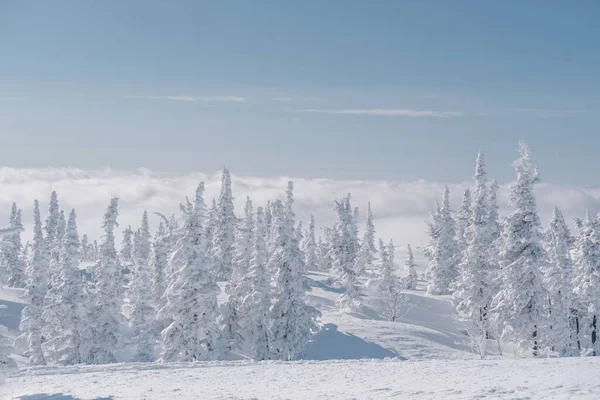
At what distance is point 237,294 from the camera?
50500 mm

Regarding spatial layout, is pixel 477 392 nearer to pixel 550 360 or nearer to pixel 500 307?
pixel 550 360

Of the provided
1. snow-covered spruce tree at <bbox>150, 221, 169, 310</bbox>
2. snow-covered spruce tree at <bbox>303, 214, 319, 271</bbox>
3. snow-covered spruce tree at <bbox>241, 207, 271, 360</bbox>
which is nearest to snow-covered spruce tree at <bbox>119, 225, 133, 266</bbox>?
snow-covered spruce tree at <bbox>150, 221, 169, 310</bbox>

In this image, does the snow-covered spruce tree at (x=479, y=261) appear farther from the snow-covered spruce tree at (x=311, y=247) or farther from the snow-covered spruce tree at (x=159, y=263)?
the snow-covered spruce tree at (x=311, y=247)

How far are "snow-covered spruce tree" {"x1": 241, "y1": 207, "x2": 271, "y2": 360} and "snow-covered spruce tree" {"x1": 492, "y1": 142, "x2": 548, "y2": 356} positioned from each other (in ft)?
69.0

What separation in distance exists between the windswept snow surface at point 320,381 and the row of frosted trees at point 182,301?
10.2m

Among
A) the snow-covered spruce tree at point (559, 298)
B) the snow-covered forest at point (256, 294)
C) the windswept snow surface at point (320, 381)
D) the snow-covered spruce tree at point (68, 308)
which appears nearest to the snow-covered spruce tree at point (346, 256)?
the snow-covered forest at point (256, 294)

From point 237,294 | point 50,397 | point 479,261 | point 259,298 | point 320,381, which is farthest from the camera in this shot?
point 479,261

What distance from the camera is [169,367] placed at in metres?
29.8

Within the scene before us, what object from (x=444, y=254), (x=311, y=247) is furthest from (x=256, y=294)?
(x=311, y=247)

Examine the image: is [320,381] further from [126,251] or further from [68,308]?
[126,251]

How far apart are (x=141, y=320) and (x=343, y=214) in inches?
1508

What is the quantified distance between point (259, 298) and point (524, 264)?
23.2m

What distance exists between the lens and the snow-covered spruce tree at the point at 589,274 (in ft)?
166

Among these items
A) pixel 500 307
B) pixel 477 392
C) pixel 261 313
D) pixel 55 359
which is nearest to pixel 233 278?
pixel 261 313
